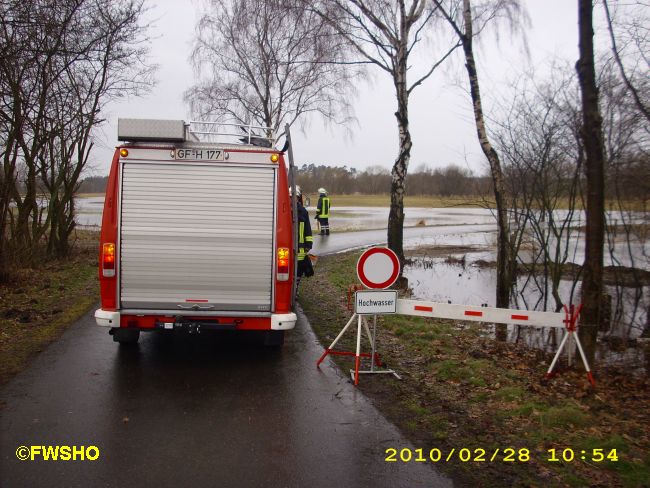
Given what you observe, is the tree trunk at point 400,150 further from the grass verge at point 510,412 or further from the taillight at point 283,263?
the taillight at point 283,263

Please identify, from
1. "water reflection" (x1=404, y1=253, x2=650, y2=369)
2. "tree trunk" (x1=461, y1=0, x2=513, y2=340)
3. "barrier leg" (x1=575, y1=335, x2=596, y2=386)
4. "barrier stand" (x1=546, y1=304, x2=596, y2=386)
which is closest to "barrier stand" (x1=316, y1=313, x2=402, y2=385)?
"barrier stand" (x1=546, y1=304, x2=596, y2=386)

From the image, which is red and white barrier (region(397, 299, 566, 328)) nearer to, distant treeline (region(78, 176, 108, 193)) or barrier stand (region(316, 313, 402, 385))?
barrier stand (region(316, 313, 402, 385))

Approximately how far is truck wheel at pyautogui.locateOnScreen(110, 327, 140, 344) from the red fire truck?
367 mm

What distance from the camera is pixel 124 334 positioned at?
6668 mm

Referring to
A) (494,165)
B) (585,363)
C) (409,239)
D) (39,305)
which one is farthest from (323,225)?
(585,363)

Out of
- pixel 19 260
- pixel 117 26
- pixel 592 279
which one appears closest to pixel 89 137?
pixel 117 26

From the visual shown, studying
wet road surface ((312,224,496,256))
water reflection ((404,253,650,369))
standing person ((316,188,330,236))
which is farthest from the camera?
standing person ((316,188,330,236))

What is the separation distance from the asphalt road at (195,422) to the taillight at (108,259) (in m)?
1.12

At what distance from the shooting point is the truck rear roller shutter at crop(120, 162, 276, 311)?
609cm

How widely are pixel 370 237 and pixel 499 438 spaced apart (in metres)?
19.7

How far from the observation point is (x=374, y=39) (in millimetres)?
12250

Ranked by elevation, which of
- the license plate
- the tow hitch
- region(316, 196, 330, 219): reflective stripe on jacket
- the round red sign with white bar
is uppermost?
the license plate

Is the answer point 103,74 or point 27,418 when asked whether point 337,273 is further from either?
point 27,418

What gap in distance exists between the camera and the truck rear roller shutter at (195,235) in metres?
6.09
